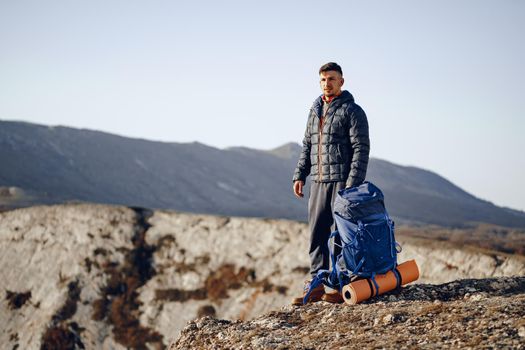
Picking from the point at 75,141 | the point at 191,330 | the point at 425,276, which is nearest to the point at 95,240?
the point at 425,276

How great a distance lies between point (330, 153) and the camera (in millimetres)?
9133

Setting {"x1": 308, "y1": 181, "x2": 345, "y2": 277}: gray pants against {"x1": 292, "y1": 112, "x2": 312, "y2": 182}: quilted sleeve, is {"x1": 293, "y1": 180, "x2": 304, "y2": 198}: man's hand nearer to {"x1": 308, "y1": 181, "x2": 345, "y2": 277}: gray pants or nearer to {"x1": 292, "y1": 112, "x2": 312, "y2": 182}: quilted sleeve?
{"x1": 292, "y1": 112, "x2": 312, "y2": 182}: quilted sleeve

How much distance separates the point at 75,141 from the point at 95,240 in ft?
415

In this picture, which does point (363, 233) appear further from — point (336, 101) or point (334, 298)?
point (336, 101)

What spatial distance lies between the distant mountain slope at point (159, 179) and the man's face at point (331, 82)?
85.4 meters

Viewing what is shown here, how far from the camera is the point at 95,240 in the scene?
2688cm

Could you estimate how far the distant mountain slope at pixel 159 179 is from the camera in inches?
4653

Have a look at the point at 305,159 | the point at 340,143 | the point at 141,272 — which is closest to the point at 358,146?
the point at 340,143

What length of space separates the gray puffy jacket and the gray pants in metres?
0.24

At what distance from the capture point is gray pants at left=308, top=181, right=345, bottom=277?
928 cm

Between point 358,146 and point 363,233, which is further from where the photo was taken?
point 358,146

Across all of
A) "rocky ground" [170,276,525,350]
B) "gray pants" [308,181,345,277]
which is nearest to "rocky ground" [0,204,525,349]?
"rocky ground" [170,276,525,350]

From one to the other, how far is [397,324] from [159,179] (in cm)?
13729

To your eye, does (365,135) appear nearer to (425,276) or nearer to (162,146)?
(425,276)
